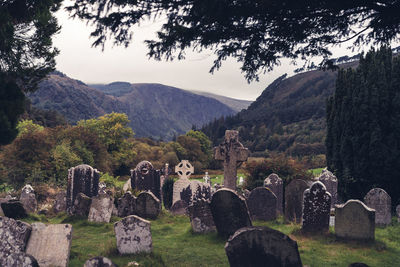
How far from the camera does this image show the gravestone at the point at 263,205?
11.9 meters

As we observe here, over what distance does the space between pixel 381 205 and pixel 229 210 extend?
18.4 feet

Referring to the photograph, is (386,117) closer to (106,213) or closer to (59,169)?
(106,213)

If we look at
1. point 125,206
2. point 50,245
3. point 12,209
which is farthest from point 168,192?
point 50,245

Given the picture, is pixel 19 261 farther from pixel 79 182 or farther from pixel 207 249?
pixel 79 182

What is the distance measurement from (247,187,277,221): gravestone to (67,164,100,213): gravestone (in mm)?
6703

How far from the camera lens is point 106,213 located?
11.7m

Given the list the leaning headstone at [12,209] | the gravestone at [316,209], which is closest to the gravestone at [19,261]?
the leaning headstone at [12,209]

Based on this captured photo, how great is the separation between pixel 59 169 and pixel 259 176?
47.8 feet

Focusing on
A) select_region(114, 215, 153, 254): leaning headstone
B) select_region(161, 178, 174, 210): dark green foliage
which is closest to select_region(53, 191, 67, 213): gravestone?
select_region(161, 178, 174, 210): dark green foliage

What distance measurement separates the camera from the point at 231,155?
535 inches

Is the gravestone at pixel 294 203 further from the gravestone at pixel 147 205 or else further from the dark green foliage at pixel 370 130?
the dark green foliage at pixel 370 130

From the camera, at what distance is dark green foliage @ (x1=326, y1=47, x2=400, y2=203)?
554 inches

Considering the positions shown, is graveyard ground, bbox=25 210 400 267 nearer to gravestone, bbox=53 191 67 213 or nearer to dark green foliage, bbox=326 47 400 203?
dark green foliage, bbox=326 47 400 203

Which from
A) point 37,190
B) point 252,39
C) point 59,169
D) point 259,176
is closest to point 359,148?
point 259,176
